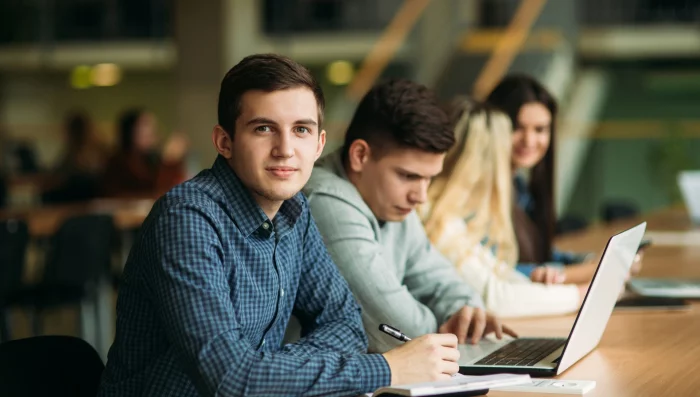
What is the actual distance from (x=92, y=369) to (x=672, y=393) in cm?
110

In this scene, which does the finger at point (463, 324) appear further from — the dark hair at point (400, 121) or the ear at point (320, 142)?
the ear at point (320, 142)

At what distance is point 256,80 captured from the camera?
1.91 meters

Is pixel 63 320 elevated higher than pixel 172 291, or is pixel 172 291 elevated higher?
pixel 172 291

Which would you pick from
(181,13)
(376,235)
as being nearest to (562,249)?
(376,235)

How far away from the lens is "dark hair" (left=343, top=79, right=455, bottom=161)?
2426mm

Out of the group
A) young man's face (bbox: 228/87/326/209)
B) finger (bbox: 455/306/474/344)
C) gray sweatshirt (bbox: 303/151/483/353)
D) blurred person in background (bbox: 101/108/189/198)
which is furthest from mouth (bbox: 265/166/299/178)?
blurred person in background (bbox: 101/108/189/198)

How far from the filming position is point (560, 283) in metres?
3.12

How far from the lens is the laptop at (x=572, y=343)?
2.03 meters

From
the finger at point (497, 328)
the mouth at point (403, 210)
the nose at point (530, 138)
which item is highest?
the mouth at point (403, 210)

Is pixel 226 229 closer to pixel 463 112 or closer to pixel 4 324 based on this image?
pixel 463 112

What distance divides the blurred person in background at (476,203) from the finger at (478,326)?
0.45m

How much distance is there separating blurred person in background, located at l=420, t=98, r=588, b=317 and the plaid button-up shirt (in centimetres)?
95

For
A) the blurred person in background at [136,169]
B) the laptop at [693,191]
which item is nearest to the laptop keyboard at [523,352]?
the laptop at [693,191]

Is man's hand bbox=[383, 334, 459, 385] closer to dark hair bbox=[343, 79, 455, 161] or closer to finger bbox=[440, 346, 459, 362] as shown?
finger bbox=[440, 346, 459, 362]
